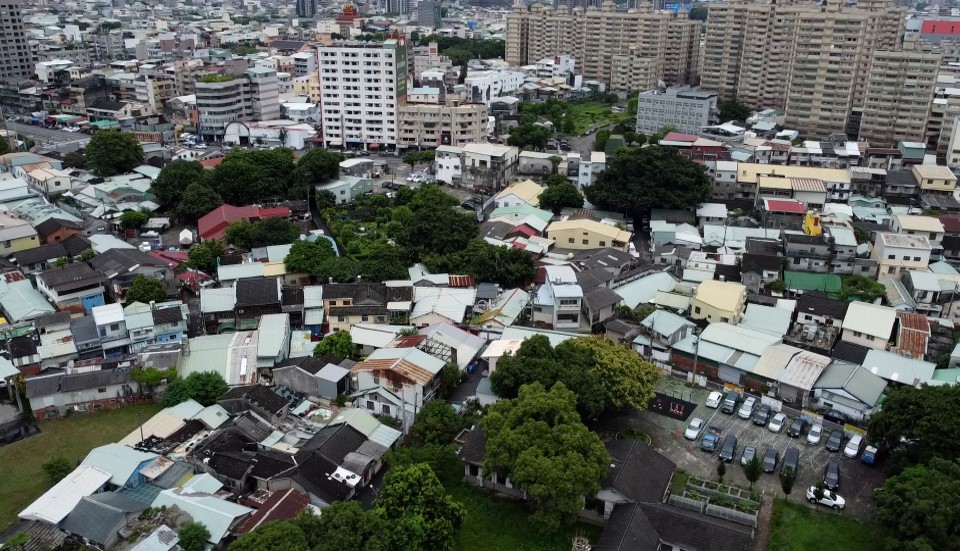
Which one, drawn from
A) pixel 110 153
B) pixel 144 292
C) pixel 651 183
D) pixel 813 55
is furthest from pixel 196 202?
pixel 813 55

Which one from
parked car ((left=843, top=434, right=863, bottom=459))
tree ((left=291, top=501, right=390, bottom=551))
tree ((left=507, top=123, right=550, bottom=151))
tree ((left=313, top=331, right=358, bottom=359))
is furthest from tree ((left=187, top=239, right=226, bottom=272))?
tree ((left=507, top=123, right=550, bottom=151))

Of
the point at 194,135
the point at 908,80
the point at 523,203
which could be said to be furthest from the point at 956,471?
the point at 194,135

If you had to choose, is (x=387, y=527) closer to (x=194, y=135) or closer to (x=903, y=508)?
(x=903, y=508)

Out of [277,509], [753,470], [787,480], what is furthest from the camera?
[753,470]

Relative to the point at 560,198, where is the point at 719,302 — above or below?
below

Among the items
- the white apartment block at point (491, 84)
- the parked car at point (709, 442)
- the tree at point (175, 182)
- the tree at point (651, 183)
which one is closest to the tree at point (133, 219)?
the tree at point (175, 182)

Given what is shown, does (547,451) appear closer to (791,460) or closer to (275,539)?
(275,539)

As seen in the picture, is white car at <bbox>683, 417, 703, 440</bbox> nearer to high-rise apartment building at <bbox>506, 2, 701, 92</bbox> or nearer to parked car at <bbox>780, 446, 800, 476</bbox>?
parked car at <bbox>780, 446, 800, 476</bbox>
